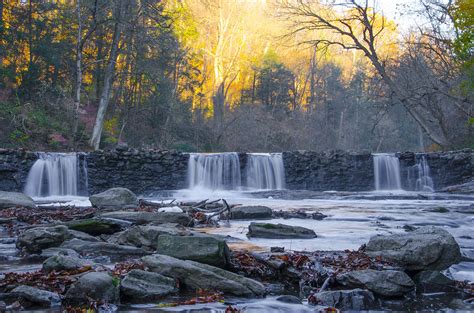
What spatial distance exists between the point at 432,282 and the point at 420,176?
21.0 meters

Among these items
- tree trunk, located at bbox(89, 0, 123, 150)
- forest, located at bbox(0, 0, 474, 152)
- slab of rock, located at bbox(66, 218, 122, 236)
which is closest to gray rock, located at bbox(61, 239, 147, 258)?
slab of rock, located at bbox(66, 218, 122, 236)

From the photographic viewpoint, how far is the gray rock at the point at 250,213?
1170cm

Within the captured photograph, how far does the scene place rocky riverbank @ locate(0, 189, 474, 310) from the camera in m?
4.55

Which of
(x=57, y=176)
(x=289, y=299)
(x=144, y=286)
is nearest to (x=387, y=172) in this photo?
(x=57, y=176)

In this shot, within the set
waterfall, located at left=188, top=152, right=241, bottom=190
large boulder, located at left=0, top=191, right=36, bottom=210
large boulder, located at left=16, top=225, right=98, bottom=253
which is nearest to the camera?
large boulder, located at left=16, top=225, right=98, bottom=253

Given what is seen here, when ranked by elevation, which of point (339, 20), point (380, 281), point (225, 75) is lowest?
point (380, 281)

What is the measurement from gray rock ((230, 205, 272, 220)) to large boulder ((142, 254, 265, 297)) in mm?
6434

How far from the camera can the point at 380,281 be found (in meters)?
4.95

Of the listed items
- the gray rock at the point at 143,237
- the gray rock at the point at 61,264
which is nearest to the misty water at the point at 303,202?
the gray rock at the point at 61,264

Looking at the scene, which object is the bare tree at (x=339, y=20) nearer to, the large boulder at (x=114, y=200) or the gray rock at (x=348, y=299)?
the large boulder at (x=114, y=200)

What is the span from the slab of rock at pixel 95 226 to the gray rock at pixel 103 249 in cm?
117

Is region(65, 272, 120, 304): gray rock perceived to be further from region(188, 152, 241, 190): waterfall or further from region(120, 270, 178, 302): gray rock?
region(188, 152, 241, 190): waterfall

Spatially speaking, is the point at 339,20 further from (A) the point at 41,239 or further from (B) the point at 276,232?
(A) the point at 41,239

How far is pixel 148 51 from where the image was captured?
30.9 metres
